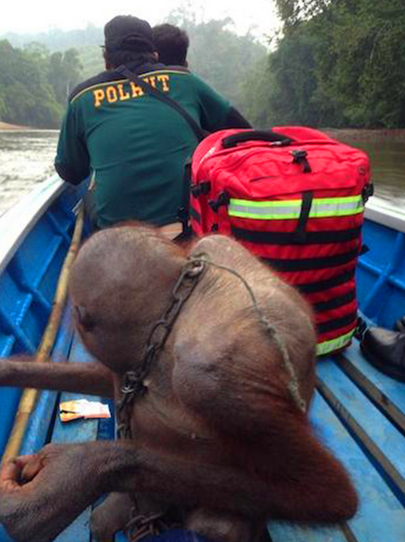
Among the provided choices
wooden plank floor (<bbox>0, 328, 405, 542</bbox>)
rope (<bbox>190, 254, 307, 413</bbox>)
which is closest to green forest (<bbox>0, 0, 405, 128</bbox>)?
wooden plank floor (<bbox>0, 328, 405, 542</bbox>)

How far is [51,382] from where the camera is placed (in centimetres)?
152

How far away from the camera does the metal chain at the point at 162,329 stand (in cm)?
101

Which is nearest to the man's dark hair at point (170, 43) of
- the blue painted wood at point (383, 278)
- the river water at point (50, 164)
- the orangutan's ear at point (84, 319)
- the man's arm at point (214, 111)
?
the man's arm at point (214, 111)

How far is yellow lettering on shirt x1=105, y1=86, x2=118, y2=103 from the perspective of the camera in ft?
9.34

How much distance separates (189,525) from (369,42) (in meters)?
23.7

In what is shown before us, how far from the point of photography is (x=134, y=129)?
9.30 feet

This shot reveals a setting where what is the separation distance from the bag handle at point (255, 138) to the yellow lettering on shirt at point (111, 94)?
846 millimetres

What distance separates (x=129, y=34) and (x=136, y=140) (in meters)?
0.51

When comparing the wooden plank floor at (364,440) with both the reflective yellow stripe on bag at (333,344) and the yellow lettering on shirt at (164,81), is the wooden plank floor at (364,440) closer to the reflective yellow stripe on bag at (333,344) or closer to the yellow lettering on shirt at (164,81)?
the reflective yellow stripe on bag at (333,344)

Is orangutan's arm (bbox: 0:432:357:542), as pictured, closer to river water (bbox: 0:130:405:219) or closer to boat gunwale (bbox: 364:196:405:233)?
boat gunwale (bbox: 364:196:405:233)

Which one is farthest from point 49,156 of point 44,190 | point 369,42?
point 44,190

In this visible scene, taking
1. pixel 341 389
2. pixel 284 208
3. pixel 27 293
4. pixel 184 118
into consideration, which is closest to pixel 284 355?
pixel 284 208

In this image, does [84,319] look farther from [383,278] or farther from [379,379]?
[383,278]

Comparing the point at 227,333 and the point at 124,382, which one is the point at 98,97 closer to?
the point at 124,382
